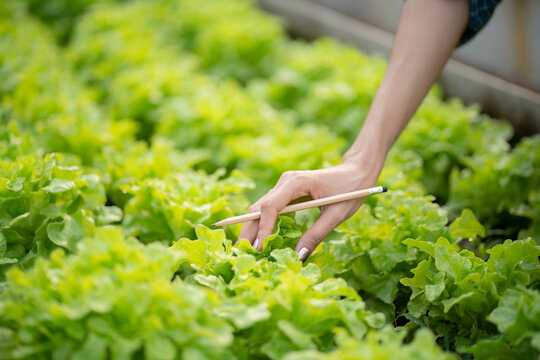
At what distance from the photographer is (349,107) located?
370cm

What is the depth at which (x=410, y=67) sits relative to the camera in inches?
84.7

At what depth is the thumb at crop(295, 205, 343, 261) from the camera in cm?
184

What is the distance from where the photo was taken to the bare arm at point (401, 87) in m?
1.98

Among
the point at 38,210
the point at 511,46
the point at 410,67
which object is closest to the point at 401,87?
the point at 410,67

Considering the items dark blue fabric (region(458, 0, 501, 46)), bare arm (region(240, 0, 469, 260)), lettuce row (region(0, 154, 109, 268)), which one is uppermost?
dark blue fabric (region(458, 0, 501, 46))

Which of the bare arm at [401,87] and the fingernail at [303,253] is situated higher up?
the bare arm at [401,87]

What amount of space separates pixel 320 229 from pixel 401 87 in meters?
0.71

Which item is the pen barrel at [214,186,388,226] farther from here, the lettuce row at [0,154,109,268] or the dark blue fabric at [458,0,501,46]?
the dark blue fabric at [458,0,501,46]

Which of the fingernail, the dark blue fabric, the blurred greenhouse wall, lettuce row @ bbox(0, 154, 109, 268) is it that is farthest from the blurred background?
lettuce row @ bbox(0, 154, 109, 268)

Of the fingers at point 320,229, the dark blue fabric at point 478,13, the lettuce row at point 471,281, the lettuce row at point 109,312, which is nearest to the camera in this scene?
the lettuce row at point 109,312

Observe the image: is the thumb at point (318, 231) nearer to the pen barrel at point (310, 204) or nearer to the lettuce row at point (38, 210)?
the pen barrel at point (310, 204)

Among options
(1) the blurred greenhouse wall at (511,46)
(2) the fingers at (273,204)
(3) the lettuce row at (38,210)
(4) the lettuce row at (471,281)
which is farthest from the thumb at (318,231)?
(1) the blurred greenhouse wall at (511,46)

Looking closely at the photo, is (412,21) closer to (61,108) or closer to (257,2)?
(61,108)

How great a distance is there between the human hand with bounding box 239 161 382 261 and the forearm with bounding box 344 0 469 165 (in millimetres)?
143
